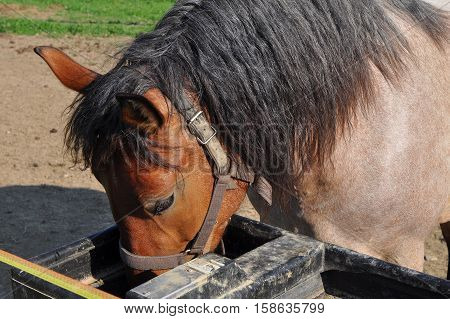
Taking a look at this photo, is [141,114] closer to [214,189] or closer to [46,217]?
[214,189]

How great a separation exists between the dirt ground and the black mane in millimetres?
1049

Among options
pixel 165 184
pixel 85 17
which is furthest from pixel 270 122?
pixel 85 17

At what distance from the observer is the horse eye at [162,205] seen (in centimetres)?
222

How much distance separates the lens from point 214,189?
2.35 m

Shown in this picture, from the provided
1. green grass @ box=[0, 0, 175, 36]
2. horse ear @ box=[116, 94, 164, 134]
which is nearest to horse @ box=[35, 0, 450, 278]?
horse ear @ box=[116, 94, 164, 134]

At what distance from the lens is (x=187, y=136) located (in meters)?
2.25

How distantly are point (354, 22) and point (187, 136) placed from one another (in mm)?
817

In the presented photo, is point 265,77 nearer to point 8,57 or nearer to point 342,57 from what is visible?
point 342,57

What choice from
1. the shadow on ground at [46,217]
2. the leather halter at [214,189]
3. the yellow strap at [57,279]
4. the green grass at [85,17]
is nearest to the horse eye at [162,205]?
the leather halter at [214,189]

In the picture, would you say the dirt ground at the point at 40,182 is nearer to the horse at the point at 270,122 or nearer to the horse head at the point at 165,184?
the horse at the point at 270,122

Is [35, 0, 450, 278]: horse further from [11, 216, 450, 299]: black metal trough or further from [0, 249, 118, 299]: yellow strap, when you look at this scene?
[0, 249, 118, 299]: yellow strap

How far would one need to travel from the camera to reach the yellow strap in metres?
1.72

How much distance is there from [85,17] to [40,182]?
19.7 feet

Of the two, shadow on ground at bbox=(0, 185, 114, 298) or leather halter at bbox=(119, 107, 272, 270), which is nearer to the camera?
leather halter at bbox=(119, 107, 272, 270)
